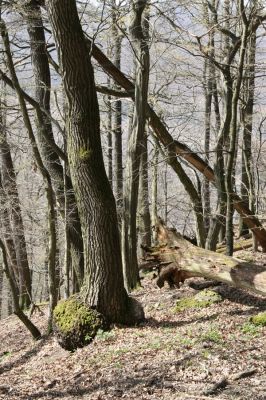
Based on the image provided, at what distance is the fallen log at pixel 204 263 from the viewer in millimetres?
6461

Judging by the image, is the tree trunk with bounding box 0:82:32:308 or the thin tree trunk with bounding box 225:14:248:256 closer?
the thin tree trunk with bounding box 225:14:248:256

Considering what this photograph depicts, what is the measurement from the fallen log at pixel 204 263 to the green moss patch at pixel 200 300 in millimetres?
489

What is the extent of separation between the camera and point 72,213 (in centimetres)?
1005

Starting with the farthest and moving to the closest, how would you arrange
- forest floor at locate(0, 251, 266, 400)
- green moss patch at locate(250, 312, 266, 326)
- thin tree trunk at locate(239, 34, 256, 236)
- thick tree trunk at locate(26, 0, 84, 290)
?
thin tree trunk at locate(239, 34, 256, 236) < thick tree trunk at locate(26, 0, 84, 290) < green moss patch at locate(250, 312, 266, 326) < forest floor at locate(0, 251, 266, 400)

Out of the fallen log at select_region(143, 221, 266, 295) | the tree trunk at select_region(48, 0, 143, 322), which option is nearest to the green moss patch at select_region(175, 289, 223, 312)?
the fallen log at select_region(143, 221, 266, 295)

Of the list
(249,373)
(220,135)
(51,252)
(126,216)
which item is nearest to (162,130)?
(220,135)

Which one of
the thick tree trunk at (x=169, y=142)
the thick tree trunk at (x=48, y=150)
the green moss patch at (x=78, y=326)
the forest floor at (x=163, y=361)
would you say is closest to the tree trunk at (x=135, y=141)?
the thick tree trunk at (x=169, y=142)

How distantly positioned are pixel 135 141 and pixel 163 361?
15.5ft

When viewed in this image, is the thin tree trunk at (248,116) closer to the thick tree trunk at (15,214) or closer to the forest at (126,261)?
the forest at (126,261)

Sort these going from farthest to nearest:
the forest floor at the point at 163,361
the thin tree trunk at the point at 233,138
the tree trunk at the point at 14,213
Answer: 1. the tree trunk at the point at 14,213
2. the thin tree trunk at the point at 233,138
3. the forest floor at the point at 163,361

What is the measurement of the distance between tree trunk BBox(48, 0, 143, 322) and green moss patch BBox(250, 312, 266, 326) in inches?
70.6

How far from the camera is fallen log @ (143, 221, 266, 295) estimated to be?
21.2ft

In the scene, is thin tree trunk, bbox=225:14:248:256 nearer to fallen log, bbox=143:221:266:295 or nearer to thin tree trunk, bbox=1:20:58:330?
fallen log, bbox=143:221:266:295

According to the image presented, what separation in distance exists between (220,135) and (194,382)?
19.1 feet
